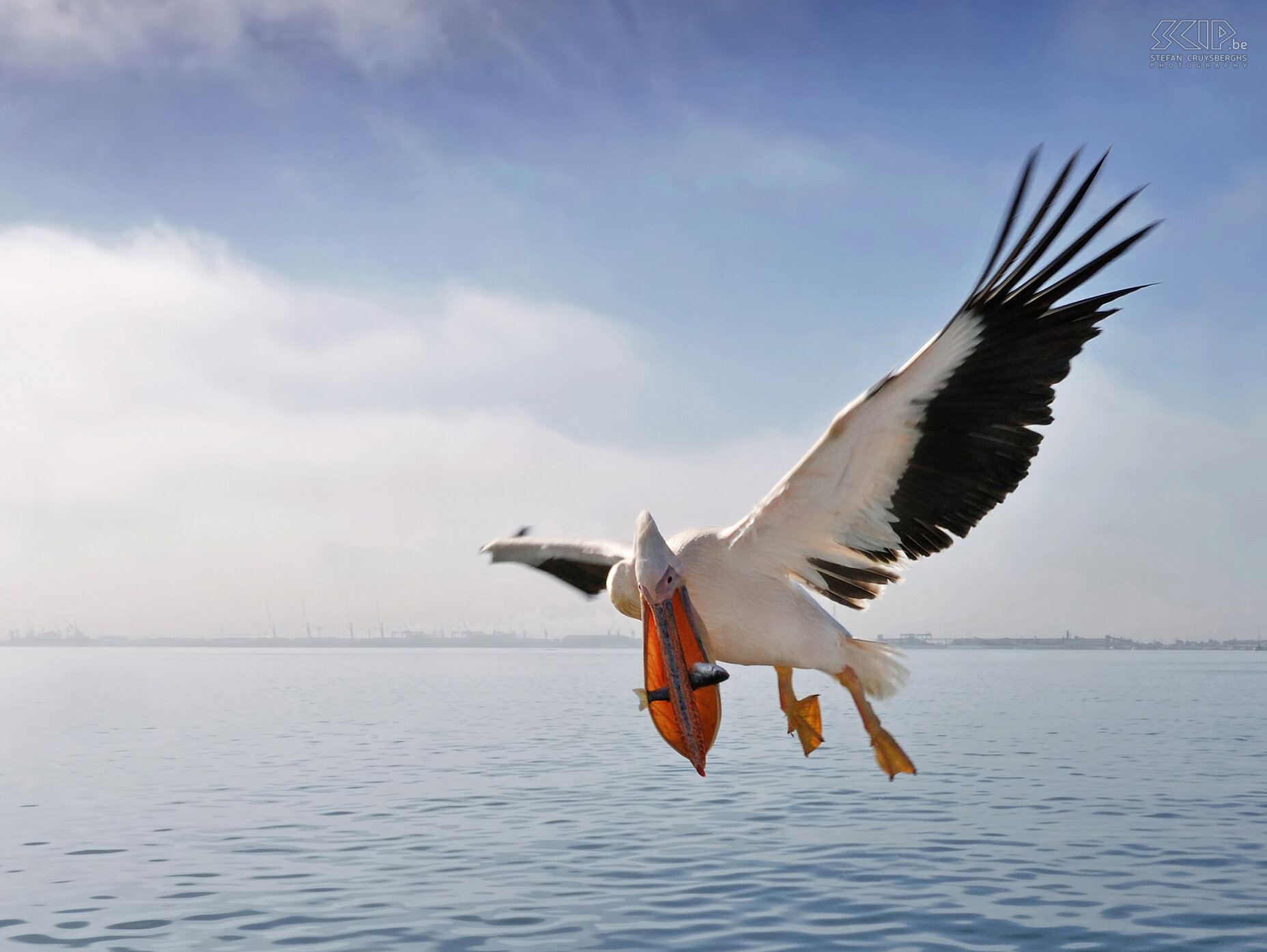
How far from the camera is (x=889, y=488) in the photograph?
6586 mm

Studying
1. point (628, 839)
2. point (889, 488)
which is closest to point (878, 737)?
point (889, 488)

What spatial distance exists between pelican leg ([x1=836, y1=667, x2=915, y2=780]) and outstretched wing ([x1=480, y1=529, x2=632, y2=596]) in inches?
84.6

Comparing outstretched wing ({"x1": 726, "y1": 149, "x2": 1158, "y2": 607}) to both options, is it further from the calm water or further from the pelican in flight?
the calm water

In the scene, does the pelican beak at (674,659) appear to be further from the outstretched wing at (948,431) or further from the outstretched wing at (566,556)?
the outstretched wing at (566,556)

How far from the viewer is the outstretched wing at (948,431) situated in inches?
237

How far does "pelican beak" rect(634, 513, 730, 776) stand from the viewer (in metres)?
4.86

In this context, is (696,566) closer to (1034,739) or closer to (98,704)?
(1034,739)

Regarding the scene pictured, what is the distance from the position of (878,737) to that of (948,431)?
1.80m

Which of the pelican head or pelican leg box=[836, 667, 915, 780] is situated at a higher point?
the pelican head

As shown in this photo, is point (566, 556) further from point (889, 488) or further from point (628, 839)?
point (628, 839)

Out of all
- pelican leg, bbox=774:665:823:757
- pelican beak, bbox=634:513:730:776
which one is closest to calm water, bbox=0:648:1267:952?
pelican leg, bbox=774:665:823:757

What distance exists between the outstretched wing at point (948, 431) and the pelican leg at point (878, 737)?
679 millimetres

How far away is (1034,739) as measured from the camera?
1021 inches

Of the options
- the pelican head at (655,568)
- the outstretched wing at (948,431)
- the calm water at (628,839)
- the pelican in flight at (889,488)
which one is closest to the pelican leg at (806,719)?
the pelican in flight at (889,488)
